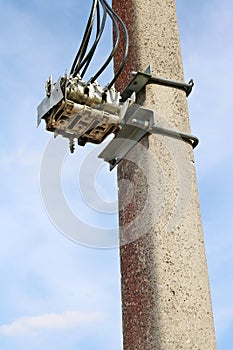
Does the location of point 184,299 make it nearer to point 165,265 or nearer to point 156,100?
point 165,265

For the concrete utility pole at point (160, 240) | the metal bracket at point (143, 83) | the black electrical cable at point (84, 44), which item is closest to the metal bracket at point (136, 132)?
the concrete utility pole at point (160, 240)

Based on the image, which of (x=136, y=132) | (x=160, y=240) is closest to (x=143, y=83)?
(x=136, y=132)

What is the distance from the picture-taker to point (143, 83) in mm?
2516

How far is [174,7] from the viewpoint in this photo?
9.66 feet

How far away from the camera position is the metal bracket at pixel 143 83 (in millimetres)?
2496

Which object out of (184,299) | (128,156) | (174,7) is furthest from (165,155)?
(174,7)

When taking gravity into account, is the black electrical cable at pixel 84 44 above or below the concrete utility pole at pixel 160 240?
above

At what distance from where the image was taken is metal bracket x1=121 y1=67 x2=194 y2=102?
8.19 ft

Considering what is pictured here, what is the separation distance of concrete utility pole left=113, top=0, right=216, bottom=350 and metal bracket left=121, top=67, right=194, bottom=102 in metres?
0.03

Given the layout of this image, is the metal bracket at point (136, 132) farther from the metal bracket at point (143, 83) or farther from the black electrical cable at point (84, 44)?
the black electrical cable at point (84, 44)

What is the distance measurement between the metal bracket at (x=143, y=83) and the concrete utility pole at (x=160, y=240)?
25mm

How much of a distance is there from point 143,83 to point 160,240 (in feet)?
2.27

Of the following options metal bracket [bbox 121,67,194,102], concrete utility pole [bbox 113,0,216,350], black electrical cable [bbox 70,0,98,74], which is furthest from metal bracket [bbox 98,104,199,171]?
black electrical cable [bbox 70,0,98,74]

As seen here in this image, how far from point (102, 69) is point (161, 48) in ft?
1.29
